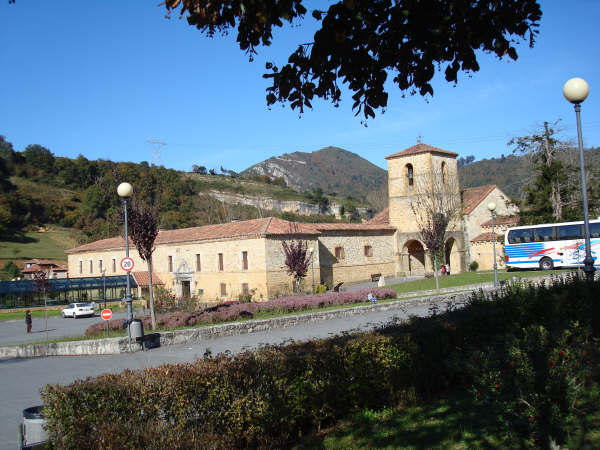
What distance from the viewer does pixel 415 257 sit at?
44.8 m

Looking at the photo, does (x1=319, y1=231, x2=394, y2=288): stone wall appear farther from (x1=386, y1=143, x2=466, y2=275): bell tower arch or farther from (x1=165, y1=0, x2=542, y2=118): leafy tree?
(x1=165, y1=0, x2=542, y2=118): leafy tree

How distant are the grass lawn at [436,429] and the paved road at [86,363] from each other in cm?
302

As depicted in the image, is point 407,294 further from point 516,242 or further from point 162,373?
point 162,373

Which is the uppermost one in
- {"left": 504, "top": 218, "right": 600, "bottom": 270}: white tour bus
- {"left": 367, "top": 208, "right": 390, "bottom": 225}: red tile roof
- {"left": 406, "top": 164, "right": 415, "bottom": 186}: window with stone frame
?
{"left": 406, "top": 164, "right": 415, "bottom": 186}: window with stone frame

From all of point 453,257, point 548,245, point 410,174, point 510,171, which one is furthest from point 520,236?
point 510,171

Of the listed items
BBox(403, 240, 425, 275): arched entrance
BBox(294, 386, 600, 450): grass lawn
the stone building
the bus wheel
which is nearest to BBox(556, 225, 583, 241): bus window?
the bus wheel

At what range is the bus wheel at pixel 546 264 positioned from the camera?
29656 millimetres

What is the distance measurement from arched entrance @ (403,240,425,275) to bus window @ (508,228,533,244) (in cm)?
1277

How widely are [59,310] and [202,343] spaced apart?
28.6 meters

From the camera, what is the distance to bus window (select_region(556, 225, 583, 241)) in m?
28.3

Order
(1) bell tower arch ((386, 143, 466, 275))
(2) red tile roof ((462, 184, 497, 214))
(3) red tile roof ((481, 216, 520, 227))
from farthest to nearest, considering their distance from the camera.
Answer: (2) red tile roof ((462, 184, 497, 214))
(1) bell tower arch ((386, 143, 466, 275))
(3) red tile roof ((481, 216, 520, 227))

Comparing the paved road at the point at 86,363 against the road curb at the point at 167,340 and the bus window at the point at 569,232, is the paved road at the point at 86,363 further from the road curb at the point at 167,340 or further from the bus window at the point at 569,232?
the bus window at the point at 569,232

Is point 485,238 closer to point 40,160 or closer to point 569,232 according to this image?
point 569,232

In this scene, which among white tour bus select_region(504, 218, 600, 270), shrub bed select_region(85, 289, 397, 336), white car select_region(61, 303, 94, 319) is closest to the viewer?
shrub bed select_region(85, 289, 397, 336)
